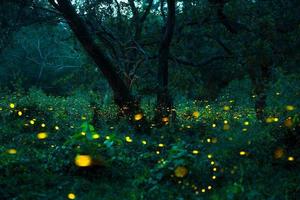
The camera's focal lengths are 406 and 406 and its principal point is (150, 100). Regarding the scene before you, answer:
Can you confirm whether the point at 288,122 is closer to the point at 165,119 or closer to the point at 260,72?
the point at 165,119

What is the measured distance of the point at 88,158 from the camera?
6.89m

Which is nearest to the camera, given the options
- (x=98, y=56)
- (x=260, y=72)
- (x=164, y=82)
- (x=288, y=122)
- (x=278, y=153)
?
(x=278, y=153)

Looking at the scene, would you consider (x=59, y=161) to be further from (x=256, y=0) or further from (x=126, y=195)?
(x=256, y=0)

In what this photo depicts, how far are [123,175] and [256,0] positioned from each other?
11.1 metres

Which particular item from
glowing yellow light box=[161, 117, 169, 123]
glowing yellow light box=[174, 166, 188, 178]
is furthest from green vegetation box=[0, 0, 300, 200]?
glowing yellow light box=[161, 117, 169, 123]

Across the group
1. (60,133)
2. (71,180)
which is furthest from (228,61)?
(71,180)

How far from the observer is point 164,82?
48.4 feet

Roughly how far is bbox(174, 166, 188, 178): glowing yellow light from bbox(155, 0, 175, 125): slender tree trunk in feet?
18.0

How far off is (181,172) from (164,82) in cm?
843

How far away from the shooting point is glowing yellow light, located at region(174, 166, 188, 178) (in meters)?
6.52

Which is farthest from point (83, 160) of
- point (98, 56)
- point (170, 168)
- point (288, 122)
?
point (98, 56)

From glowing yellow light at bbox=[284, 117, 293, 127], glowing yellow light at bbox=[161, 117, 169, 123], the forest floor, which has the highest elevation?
glowing yellow light at bbox=[284, 117, 293, 127]

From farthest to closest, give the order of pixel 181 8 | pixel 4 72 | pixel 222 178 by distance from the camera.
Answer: pixel 4 72 → pixel 181 8 → pixel 222 178

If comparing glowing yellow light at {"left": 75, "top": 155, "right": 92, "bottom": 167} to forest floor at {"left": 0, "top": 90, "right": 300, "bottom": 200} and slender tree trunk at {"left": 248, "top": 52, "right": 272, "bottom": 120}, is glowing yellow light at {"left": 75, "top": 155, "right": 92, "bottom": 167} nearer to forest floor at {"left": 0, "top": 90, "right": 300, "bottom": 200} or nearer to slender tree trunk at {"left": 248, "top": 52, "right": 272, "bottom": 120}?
forest floor at {"left": 0, "top": 90, "right": 300, "bottom": 200}
